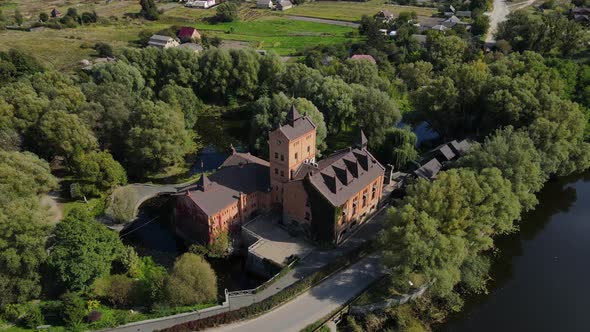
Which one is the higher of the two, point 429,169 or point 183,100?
Result: point 183,100

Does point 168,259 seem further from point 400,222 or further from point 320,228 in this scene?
point 400,222

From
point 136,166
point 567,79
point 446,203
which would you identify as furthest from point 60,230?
point 567,79

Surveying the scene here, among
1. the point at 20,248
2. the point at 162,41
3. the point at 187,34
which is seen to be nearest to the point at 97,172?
the point at 20,248

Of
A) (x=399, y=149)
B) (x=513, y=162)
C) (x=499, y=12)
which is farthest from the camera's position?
(x=499, y=12)

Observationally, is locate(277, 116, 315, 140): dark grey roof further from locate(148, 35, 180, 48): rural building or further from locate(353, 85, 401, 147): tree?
locate(148, 35, 180, 48): rural building

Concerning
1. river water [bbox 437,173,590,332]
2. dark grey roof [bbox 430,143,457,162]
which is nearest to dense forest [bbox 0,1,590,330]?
river water [bbox 437,173,590,332]

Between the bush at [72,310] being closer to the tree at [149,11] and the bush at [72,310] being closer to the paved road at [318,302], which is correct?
the paved road at [318,302]

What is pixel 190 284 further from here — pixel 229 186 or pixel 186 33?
pixel 186 33
